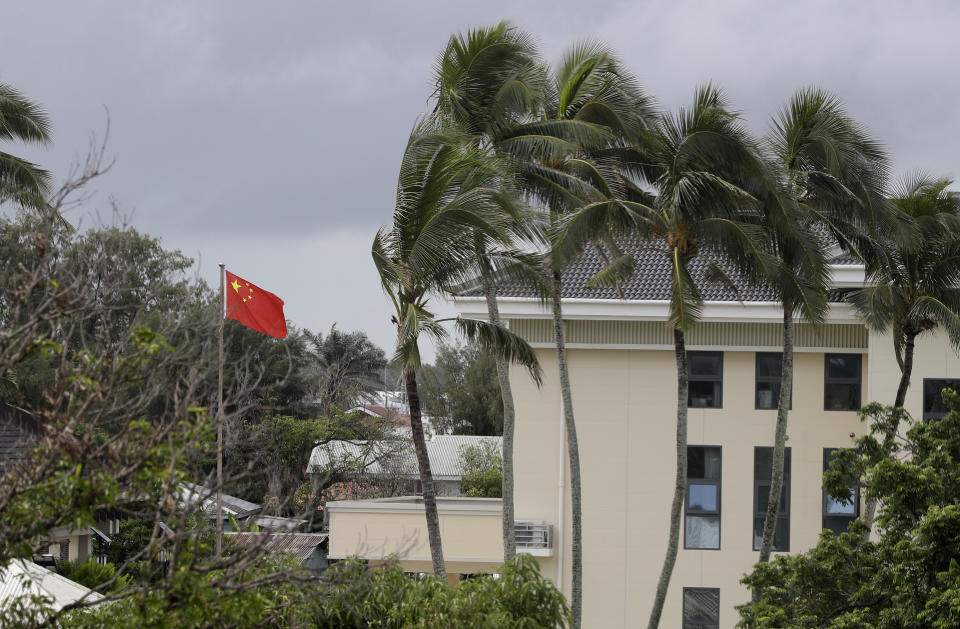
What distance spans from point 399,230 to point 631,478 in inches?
399

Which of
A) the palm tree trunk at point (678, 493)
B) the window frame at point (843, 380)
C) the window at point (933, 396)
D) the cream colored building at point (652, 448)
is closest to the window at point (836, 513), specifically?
the cream colored building at point (652, 448)

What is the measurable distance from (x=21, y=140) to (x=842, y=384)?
17759mm

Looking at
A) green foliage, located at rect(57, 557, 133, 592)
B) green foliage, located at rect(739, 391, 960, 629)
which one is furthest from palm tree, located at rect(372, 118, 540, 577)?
green foliage, located at rect(57, 557, 133, 592)

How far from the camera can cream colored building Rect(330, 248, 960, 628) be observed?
22344 mm

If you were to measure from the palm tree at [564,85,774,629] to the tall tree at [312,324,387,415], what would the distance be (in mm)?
34951

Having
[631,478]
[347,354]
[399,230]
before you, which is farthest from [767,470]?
[347,354]

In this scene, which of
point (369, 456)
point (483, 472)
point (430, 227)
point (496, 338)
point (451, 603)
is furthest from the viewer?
point (483, 472)

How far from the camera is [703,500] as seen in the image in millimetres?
22812

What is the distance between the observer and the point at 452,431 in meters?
68.2

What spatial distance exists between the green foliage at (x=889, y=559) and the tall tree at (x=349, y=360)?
37.9 m

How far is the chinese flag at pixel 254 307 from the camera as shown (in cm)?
1923

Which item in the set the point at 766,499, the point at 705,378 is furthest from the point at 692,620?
the point at 705,378

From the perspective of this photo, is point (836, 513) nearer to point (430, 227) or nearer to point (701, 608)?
point (701, 608)

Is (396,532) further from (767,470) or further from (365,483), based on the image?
(365,483)
